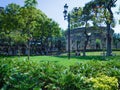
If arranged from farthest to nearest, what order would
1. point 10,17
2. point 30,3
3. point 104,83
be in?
point 10,17 → point 30,3 → point 104,83

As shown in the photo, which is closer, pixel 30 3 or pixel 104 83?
pixel 104 83

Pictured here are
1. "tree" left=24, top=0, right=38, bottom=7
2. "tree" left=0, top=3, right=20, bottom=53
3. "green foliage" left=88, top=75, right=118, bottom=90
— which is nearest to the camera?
"green foliage" left=88, top=75, right=118, bottom=90

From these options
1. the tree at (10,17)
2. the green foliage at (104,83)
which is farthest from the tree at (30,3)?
the green foliage at (104,83)

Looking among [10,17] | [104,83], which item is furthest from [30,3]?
[104,83]

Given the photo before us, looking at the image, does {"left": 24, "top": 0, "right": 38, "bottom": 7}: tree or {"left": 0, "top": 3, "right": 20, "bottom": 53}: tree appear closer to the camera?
{"left": 24, "top": 0, "right": 38, "bottom": 7}: tree

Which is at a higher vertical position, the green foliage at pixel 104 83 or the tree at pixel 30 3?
the tree at pixel 30 3

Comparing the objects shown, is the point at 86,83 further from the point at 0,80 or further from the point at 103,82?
the point at 0,80

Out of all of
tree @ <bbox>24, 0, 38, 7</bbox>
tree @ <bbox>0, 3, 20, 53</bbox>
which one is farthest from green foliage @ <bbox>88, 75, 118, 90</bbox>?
tree @ <bbox>0, 3, 20, 53</bbox>

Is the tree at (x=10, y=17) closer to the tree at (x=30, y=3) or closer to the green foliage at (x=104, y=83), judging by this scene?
the tree at (x=30, y=3)

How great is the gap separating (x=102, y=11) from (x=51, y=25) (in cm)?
2164

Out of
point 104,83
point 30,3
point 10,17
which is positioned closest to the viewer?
point 104,83

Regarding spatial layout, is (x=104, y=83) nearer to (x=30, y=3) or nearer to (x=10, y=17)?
(x=30, y=3)

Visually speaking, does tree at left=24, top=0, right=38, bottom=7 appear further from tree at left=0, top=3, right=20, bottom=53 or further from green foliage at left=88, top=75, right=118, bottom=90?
green foliage at left=88, top=75, right=118, bottom=90

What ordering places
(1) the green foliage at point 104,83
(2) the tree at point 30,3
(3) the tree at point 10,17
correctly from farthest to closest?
(3) the tree at point 10,17 < (2) the tree at point 30,3 < (1) the green foliage at point 104,83
